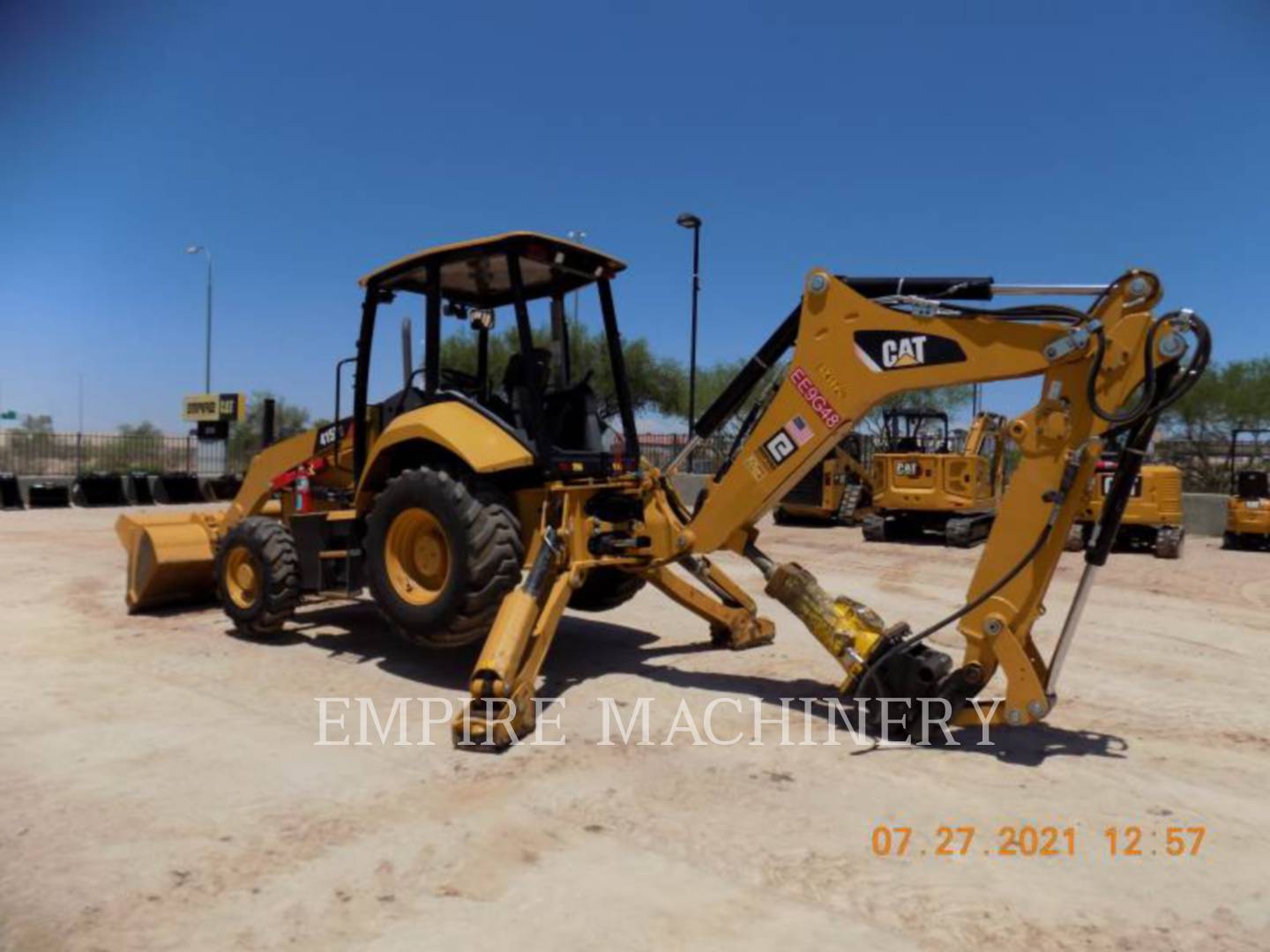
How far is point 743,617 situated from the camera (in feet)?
22.8

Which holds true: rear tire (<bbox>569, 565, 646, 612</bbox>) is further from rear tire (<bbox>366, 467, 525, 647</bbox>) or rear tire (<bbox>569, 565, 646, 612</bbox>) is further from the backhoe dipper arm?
the backhoe dipper arm

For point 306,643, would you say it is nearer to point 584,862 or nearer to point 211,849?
point 211,849

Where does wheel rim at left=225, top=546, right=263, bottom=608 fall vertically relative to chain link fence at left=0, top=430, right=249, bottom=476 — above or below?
below

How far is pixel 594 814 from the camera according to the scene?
381 cm

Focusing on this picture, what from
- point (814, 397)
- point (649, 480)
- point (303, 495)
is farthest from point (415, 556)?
point (814, 397)

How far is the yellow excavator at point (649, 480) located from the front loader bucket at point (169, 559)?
0.44 meters

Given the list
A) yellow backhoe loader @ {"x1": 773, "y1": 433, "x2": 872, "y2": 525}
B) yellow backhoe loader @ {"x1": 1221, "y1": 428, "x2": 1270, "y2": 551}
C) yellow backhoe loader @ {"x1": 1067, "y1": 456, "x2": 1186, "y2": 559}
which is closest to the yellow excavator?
yellow backhoe loader @ {"x1": 1067, "y1": 456, "x2": 1186, "y2": 559}

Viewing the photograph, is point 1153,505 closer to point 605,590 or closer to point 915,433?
point 915,433

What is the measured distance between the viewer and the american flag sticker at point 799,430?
5.05 m

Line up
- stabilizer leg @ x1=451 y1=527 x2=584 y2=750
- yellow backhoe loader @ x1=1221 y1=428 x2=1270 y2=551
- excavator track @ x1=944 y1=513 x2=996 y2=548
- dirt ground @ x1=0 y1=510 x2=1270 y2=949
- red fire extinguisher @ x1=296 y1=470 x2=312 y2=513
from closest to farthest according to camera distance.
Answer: dirt ground @ x1=0 y1=510 x2=1270 y2=949 < stabilizer leg @ x1=451 y1=527 x2=584 y2=750 < red fire extinguisher @ x1=296 y1=470 x2=312 y2=513 < excavator track @ x1=944 y1=513 x2=996 y2=548 < yellow backhoe loader @ x1=1221 y1=428 x2=1270 y2=551

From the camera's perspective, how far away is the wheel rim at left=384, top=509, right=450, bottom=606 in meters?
5.79

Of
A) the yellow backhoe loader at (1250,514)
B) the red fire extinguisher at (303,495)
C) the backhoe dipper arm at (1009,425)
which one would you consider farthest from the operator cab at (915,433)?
the backhoe dipper arm at (1009,425)

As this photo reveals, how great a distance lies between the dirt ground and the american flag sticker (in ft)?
5.26

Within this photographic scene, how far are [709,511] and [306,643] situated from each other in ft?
11.6
